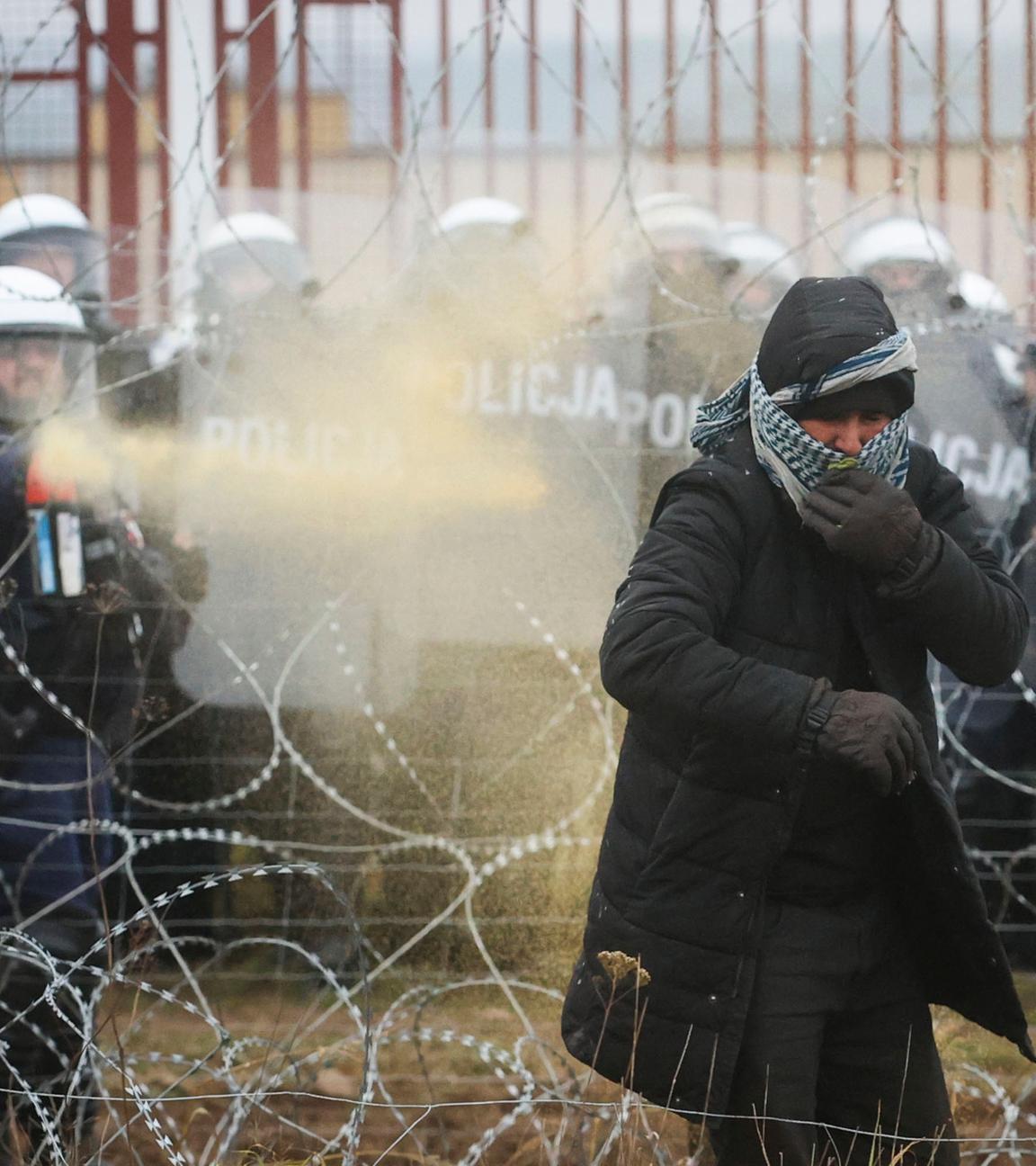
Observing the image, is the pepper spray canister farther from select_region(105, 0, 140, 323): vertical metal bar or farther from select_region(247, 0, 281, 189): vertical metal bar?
select_region(247, 0, 281, 189): vertical metal bar

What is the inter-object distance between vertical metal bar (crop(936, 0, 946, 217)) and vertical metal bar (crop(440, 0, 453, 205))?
45.1 inches

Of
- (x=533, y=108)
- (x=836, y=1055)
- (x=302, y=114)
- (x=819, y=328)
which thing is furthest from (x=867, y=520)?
(x=302, y=114)

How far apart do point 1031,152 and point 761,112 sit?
652 millimetres

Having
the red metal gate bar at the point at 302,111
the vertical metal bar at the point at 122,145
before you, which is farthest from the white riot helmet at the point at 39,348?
the red metal gate bar at the point at 302,111

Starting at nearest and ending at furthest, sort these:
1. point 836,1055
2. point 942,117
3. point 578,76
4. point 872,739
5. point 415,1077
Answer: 1. point 872,739
2. point 836,1055
3. point 415,1077
4. point 578,76
5. point 942,117

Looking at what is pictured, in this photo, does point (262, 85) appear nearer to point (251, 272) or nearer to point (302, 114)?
point (302, 114)

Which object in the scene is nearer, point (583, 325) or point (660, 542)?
point (660, 542)

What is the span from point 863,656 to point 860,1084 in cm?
61

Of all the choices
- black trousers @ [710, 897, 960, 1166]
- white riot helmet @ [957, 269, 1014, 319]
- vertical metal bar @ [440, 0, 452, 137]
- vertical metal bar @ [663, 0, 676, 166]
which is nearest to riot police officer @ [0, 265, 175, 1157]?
vertical metal bar @ [440, 0, 452, 137]

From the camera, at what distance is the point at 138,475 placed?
137 inches

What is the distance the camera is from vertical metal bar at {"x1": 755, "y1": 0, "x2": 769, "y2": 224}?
350cm

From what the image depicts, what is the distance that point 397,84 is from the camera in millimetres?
3475

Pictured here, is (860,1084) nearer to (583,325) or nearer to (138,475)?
(583,325)

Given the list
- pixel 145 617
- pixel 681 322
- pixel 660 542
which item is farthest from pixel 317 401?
pixel 660 542
